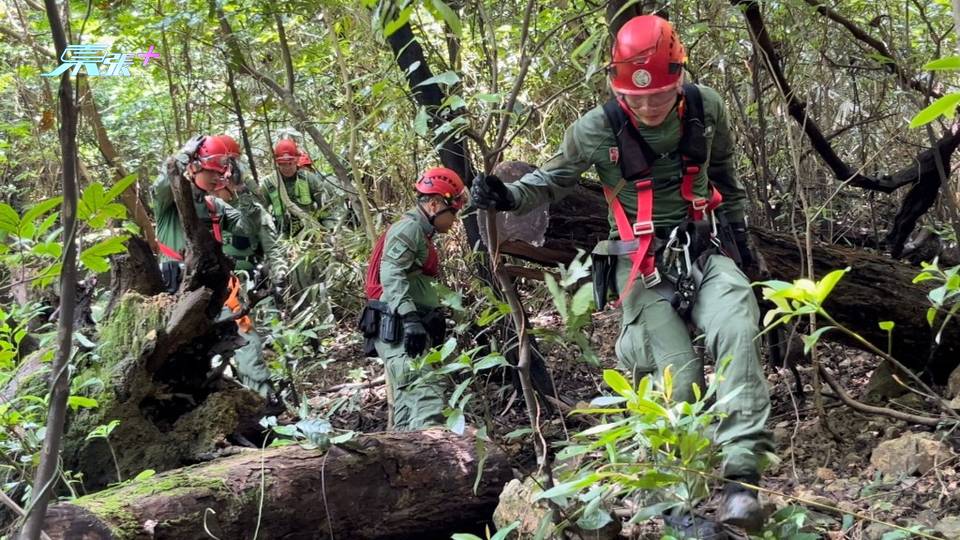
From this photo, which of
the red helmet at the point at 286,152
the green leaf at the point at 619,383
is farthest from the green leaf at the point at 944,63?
the red helmet at the point at 286,152

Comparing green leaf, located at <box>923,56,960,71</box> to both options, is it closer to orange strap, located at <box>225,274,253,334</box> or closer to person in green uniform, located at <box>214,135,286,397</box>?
person in green uniform, located at <box>214,135,286,397</box>

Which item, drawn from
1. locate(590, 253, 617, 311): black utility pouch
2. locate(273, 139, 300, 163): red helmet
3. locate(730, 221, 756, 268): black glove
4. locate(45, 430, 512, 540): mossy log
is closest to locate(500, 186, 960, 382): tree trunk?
locate(730, 221, 756, 268): black glove

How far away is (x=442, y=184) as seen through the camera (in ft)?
17.6

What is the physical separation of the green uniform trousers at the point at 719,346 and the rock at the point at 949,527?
65 cm

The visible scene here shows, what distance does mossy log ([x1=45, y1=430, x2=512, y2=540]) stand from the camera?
10.9 feet

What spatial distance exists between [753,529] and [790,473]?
134cm

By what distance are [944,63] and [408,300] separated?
430 cm

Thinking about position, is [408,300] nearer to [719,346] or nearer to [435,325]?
[435,325]

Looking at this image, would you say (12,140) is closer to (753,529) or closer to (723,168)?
(723,168)

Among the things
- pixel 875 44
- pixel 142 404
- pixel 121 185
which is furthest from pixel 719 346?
pixel 142 404

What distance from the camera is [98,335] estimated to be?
503 cm

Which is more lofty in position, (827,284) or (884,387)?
(827,284)

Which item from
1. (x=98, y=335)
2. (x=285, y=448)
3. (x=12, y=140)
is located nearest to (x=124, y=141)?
(x=12, y=140)

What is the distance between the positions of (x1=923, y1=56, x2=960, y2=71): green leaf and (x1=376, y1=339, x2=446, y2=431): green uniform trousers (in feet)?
13.3
